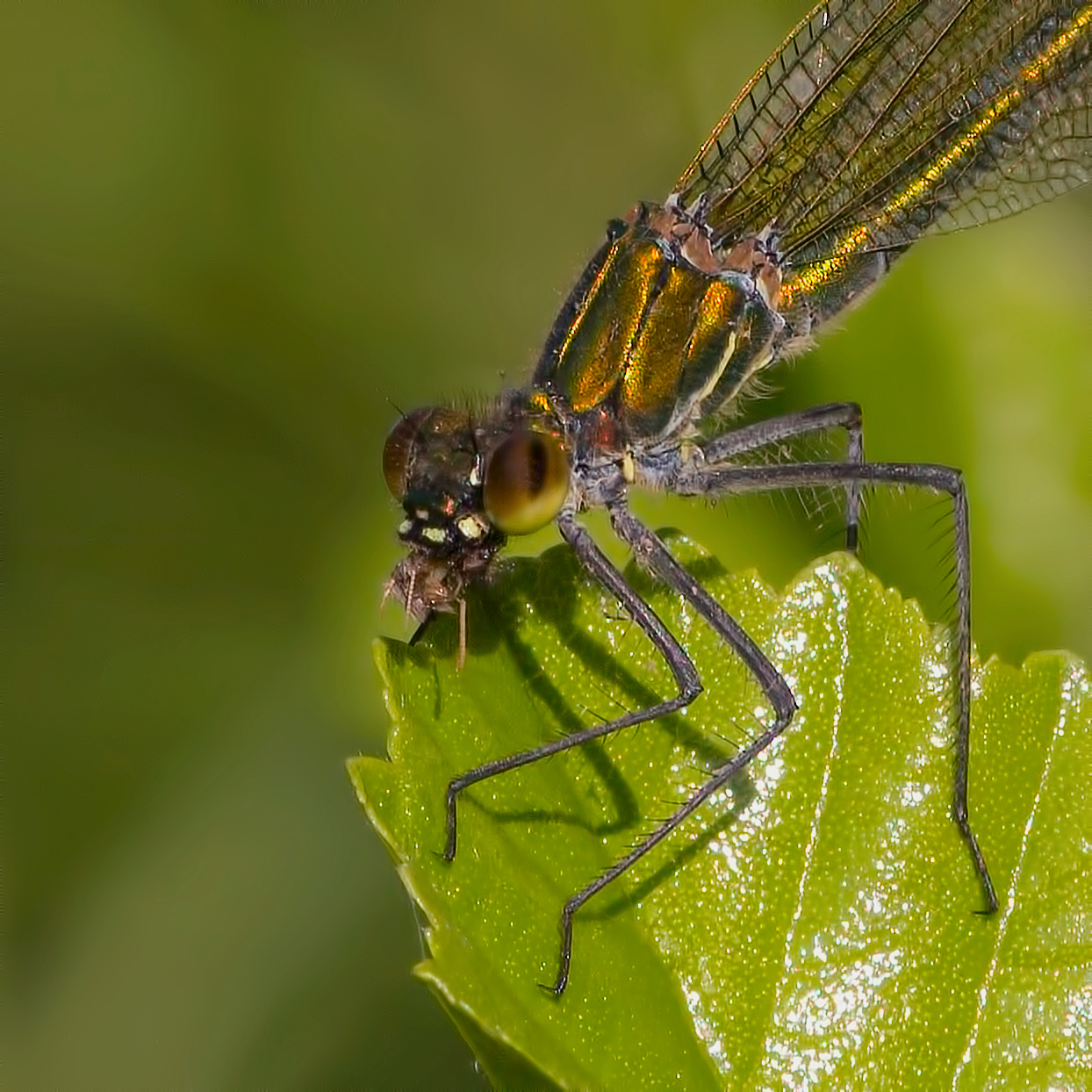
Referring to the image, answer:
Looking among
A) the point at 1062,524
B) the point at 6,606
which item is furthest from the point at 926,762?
the point at 6,606

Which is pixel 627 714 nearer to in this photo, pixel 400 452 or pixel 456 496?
pixel 456 496

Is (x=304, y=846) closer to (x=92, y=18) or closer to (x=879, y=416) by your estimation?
(x=879, y=416)

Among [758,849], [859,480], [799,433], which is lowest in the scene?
[758,849]

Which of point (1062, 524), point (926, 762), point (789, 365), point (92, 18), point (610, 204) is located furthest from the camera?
point (610, 204)

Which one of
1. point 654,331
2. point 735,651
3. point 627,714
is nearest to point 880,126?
point 654,331

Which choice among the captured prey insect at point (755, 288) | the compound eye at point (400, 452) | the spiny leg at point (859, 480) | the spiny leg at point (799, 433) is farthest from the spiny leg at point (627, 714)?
the spiny leg at point (799, 433)

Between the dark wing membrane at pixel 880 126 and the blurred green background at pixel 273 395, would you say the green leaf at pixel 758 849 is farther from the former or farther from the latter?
the dark wing membrane at pixel 880 126
